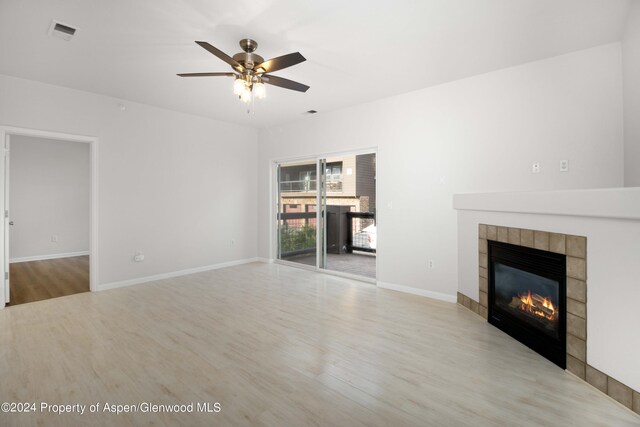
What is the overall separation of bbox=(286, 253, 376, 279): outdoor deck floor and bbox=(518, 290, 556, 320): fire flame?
2.42m

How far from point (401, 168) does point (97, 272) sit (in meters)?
4.66

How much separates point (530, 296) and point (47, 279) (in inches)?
268

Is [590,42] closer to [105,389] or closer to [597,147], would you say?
[597,147]

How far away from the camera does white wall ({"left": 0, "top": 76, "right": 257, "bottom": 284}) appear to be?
4.09 meters

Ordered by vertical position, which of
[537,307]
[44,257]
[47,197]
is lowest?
[44,257]

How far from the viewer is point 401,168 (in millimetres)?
4379

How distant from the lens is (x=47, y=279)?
5.00 metres

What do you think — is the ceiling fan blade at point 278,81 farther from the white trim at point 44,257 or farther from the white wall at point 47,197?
the white trim at point 44,257

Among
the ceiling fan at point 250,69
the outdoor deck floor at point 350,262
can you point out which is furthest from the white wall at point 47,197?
the ceiling fan at point 250,69

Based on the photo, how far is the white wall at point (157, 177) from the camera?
4.09 meters

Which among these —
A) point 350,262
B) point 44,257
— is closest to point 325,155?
point 350,262

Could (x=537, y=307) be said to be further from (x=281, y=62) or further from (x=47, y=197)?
(x=47, y=197)

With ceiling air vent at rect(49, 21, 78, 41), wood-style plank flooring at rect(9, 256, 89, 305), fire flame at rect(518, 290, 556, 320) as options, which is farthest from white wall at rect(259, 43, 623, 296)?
wood-style plank flooring at rect(9, 256, 89, 305)

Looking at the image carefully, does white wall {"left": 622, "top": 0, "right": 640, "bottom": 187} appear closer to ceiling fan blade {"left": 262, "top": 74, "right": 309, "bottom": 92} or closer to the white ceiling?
the white ceiling
